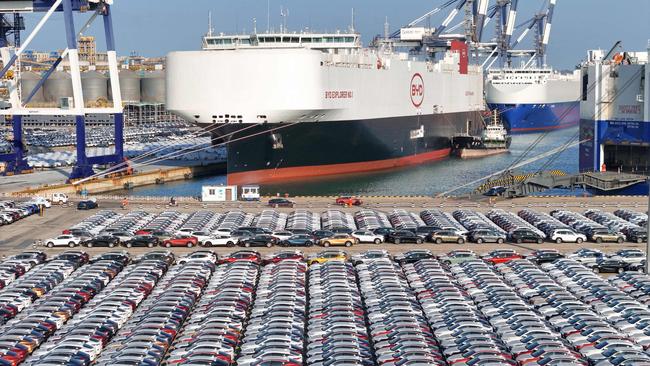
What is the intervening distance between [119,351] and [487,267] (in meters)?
7.63

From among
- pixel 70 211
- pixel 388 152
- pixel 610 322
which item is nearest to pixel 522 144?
pixel 388 152

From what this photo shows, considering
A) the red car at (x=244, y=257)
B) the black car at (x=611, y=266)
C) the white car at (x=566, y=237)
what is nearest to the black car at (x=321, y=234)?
the red car at (x=244, y=257)

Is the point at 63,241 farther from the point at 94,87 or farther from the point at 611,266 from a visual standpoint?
the point at 94,87

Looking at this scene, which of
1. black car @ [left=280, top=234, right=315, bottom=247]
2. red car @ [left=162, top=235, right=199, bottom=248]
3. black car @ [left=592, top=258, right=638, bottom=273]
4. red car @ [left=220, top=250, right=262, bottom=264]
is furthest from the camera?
red car @ [left=162, top=235, right=199, bottom=248]

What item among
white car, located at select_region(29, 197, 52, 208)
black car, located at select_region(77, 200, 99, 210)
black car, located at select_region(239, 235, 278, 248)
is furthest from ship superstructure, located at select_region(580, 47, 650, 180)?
white car, located at select_region(29, 197, 52, 208)

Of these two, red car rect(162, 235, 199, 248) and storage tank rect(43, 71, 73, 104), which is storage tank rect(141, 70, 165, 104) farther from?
red car rect(162, 235, 199, 248)

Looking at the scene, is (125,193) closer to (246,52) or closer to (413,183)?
(246,52)

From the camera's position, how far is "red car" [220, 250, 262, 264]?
62.5 ft

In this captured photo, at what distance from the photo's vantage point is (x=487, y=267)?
58.7 feet

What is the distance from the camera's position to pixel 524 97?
71.8m

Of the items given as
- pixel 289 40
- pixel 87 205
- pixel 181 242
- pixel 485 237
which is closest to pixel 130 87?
pixel 289 40

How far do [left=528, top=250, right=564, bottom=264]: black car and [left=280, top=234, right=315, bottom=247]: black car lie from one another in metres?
4.73

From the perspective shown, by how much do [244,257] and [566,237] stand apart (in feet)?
23.5

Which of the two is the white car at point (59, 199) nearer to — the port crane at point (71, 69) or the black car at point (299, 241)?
the port crane at point (71, 69)
